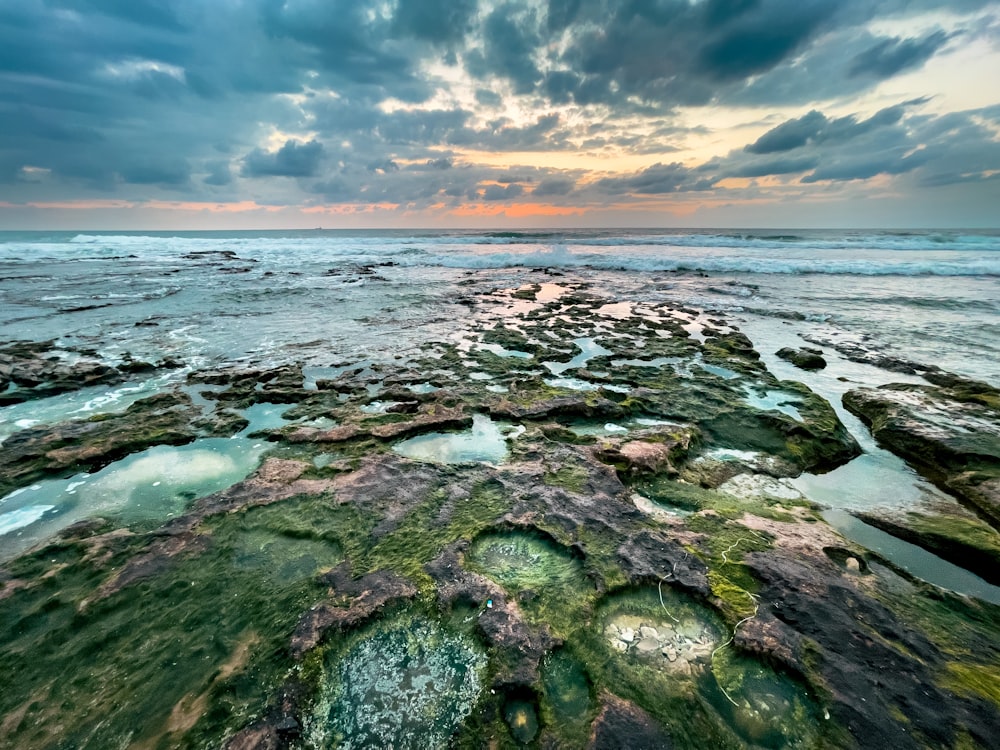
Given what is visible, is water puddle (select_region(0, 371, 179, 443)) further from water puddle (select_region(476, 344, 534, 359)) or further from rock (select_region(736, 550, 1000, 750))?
rock (select_region(736, 550, 1000, 750))

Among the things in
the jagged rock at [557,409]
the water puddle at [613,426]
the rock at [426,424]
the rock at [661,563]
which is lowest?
the water puddle at [613,426]

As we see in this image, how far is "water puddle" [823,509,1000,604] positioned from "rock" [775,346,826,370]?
5.56m

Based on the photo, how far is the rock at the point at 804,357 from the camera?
9.13m

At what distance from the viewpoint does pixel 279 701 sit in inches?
106

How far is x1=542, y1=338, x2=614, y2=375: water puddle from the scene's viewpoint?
30.0ft

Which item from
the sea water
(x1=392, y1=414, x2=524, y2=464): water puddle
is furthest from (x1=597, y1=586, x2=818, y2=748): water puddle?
the sea water

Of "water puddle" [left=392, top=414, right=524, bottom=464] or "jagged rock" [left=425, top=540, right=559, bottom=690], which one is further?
"water puddle" [left=392, top=414, right=524, bottom=464]

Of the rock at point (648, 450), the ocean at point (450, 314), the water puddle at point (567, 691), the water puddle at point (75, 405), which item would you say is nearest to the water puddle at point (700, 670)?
the water puddle at point (567, 691)

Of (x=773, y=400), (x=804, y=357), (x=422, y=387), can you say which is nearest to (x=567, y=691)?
(x=422, y=387)

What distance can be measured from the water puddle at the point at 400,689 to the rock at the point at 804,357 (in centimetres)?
923

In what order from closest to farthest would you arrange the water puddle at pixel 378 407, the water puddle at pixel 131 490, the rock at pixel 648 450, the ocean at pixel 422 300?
the water puddle at pixel 131 490, the rock at pixel 648 450, the water puddle at pixel 378 407, the ocean at pixel 422 300

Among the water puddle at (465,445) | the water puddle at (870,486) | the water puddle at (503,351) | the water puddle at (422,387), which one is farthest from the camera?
the water puddle at (503,351)

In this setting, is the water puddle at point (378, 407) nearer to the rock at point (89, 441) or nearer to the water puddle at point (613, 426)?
the rock at point (89, 441)

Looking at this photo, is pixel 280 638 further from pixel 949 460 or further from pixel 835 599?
pixel 949 460
